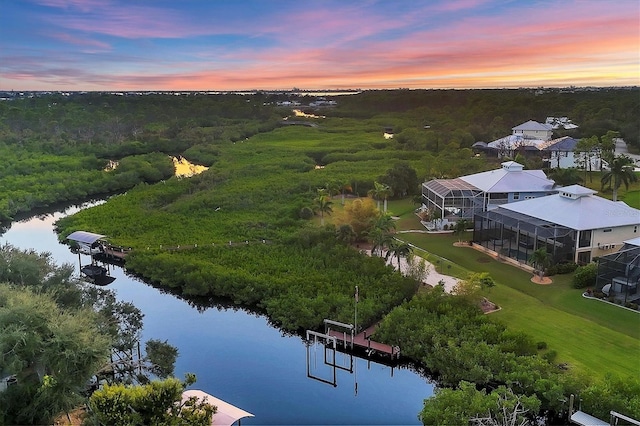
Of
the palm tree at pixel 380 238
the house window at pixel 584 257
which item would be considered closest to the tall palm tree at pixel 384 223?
the palm tree at pixel 380 238

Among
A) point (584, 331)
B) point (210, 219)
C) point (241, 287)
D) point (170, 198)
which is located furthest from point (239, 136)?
point (584, 331)

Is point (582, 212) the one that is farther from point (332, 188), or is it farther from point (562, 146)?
point (562, 146)

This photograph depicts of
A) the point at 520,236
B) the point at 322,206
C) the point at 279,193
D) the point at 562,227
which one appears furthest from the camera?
the point at 279,193

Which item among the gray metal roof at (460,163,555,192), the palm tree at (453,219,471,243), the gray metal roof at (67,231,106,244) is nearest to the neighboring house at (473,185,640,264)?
the palm tree at (453,219,471,243)

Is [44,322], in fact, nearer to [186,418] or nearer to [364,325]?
[186,418]

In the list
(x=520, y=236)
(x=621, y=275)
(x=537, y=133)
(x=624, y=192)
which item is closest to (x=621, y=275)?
(x=621, y=275)

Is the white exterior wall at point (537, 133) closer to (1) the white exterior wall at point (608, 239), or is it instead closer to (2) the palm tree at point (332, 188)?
(2) the palm tree at point (332, 188)

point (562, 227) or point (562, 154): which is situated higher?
point (562, 154)
